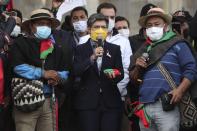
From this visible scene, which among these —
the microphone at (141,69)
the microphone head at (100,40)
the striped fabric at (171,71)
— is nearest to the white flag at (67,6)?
the microphone head at (100,40)

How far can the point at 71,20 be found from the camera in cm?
838

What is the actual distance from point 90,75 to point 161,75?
1007mm

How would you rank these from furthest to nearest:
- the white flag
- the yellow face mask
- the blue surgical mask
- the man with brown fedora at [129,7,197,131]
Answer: the white flag
the yellow face mask
the blue surgical mask
the man with brown fedora at [129,7,197,131]

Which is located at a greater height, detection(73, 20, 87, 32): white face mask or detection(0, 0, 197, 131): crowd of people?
detection(73, 20, 87, 32): white face mask

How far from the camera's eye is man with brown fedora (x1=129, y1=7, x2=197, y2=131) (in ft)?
22.1

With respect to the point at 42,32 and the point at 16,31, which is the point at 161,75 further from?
the point at 16,31

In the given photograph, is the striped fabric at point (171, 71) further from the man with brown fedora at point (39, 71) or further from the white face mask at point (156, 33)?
the man with brown fedora at point (39, 71)

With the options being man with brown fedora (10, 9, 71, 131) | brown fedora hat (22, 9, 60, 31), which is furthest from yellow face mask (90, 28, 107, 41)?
brown fedora hat (22, 9, 60, 31)

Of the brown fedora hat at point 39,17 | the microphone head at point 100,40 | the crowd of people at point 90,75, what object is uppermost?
the brown fedora hat at point 39,17

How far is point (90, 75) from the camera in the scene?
738cm

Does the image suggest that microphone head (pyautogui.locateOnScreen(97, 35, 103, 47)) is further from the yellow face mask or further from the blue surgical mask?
the blue surgical mask

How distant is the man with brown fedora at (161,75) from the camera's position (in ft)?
22.1

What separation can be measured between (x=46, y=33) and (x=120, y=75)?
1.05m

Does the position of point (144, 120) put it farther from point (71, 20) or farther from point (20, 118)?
point (71, 20)
